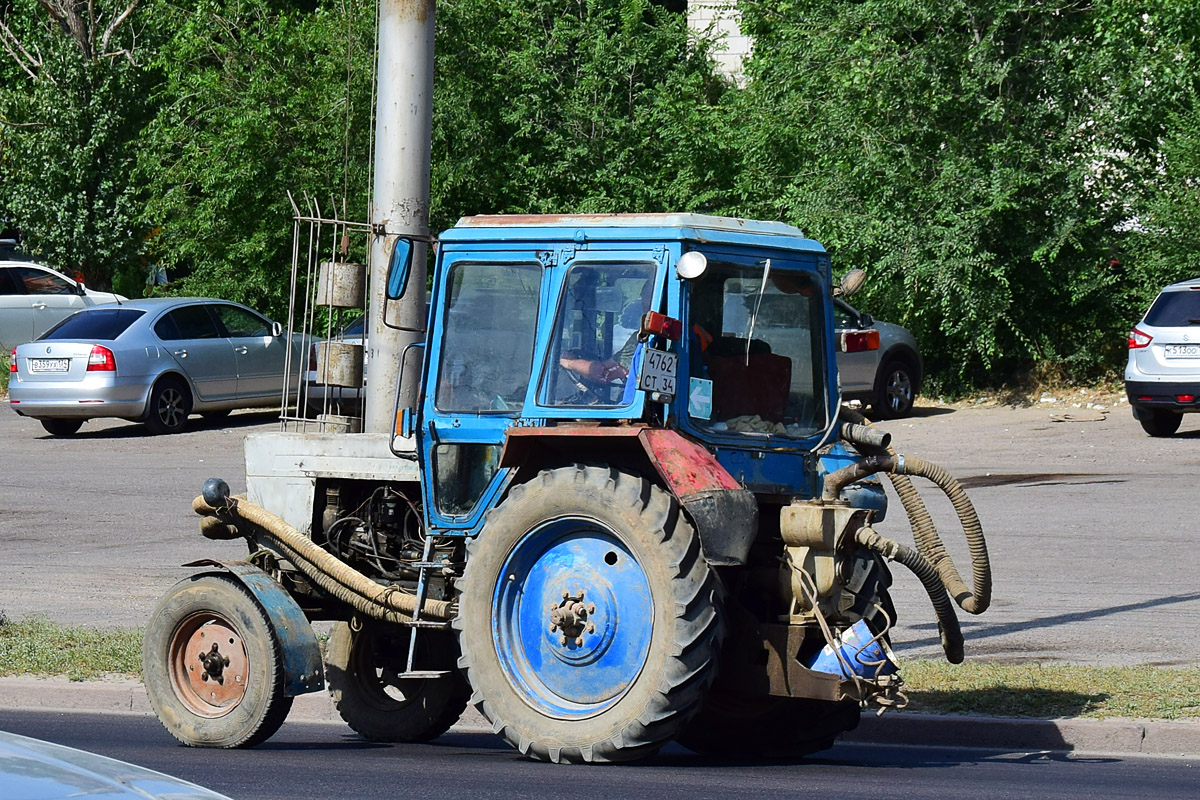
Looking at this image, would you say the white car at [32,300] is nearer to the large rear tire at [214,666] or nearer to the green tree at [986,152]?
the green tree at [986,152]

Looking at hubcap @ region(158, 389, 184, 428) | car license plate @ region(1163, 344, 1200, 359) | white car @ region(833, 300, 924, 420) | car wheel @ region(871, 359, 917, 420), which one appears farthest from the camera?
car wheel @ region(871, 359, 917, 420)

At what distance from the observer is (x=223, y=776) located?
6887 mm

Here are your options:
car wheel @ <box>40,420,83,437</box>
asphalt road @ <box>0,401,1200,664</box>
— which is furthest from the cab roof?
car wheel @ <box>40,420,83,437</box>

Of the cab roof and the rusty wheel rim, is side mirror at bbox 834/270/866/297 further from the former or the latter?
the rusty wheel rim

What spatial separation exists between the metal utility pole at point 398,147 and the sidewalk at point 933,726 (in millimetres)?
1833

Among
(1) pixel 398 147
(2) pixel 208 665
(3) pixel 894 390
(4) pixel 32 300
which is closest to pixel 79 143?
(4) pixel 32 300

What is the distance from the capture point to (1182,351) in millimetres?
18641

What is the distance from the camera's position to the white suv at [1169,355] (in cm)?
1859

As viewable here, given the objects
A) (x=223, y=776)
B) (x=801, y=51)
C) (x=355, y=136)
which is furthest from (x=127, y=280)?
(x=223, y=776)

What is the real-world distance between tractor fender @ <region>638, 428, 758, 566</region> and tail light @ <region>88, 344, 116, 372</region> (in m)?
15.5

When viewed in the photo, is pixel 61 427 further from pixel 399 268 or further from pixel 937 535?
pixel 937 535

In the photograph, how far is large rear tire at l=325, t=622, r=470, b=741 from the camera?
820cm

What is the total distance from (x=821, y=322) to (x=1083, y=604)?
175 inches

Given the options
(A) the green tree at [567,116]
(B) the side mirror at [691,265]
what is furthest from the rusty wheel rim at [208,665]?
(A) the green tree at [567,116]
